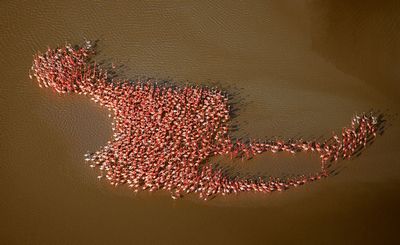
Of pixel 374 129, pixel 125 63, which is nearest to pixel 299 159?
pixel 374 129

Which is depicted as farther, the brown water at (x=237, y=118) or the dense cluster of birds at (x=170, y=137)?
the dense cluster of birds at (x=170, y=137)

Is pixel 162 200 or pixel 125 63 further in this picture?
pixel 125 63

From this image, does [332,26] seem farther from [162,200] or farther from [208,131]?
[162,200]

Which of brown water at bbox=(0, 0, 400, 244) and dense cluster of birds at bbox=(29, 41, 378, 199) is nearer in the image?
brown water at bbox=(0, 0, 400, 244)
